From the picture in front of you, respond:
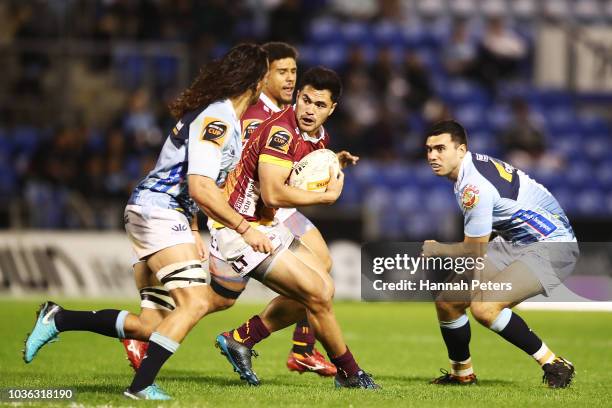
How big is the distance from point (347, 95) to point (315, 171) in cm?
1239

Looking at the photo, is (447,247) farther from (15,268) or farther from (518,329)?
(15,268)

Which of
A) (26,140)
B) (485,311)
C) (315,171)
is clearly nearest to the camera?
(315,171)

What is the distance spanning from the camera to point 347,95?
1962 centimetres

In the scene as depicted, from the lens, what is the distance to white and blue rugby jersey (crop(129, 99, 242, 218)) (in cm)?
663

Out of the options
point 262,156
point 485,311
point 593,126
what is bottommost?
point 593,126

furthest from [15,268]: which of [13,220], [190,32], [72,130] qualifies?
[190,32]

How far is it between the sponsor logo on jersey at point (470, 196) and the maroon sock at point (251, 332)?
1.86 meters

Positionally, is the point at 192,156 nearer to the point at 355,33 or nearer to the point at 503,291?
the point at 503,291

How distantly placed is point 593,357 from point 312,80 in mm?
4210

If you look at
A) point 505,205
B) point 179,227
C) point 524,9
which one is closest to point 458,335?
point 505,205

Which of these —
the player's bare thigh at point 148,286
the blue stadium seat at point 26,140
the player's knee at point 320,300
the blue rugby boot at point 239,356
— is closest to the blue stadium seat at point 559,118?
the blue stadium seat at point 26,140

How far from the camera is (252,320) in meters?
8.20

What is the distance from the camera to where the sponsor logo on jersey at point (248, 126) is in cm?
872

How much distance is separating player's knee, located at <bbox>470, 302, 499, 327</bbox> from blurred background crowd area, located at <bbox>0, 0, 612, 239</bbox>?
8585mm
